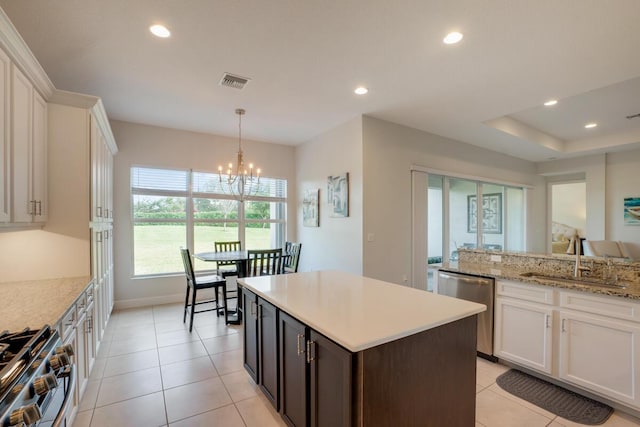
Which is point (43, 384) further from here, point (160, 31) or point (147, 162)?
point (147, 162)

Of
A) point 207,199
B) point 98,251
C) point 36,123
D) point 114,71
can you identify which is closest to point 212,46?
point 114,71

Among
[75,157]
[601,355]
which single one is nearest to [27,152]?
[75,157]

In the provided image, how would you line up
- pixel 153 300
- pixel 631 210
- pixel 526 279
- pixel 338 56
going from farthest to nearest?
pixel 631 210 → pixel 153 300 → pixel 338 56 → pixel 526 279

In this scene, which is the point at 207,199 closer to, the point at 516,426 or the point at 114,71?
the point at 114,71

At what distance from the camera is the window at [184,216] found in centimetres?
467

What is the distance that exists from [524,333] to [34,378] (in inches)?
127

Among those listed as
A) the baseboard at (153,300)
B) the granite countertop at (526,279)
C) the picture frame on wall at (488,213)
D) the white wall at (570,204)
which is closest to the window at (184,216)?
the baseboard at (153,300)

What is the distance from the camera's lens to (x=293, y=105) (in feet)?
12.4

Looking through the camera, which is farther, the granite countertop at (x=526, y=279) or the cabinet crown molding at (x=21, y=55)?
the granite countertop at (x=526, y=279)

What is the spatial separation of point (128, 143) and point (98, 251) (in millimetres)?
2384

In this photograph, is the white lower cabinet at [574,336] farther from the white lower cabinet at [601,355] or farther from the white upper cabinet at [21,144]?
the white upper cabinet at [21,144]

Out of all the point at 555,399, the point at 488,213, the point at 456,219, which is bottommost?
the point at 555,399

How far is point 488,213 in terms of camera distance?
604 cm

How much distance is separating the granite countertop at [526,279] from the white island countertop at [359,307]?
1124 mm
